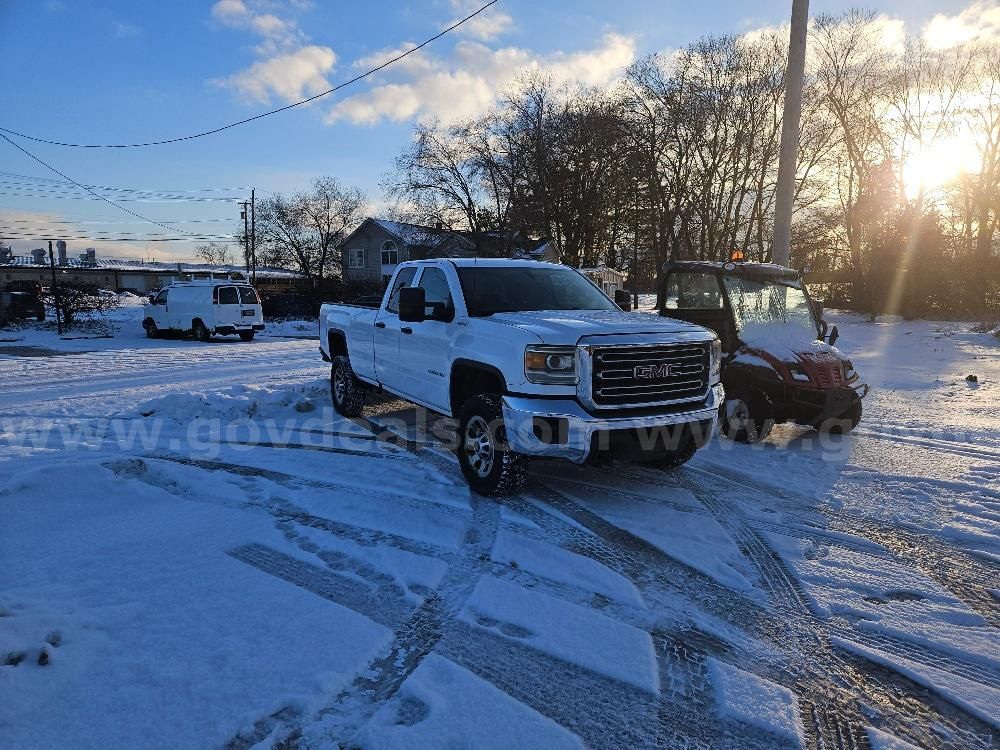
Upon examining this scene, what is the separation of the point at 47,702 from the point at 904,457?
7352 mm

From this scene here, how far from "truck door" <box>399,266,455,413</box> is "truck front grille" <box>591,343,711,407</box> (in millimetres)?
1627

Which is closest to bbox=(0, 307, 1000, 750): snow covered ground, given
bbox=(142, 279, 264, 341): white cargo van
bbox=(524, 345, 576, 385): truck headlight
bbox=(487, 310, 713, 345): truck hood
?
bbox=(524, 345, 576, 385): truck headlight

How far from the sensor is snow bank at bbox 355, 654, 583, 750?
95.0 inches

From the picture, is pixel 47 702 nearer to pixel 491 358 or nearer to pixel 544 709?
pixel 544 709

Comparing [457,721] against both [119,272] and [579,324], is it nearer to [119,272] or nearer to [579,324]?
[579,324]

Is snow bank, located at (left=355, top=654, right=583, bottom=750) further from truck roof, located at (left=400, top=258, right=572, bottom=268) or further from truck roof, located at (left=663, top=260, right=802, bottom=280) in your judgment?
truck roof, located at (left=663, top=260, right=802, bottom=280)

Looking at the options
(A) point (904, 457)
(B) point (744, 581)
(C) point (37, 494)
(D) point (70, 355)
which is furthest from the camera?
(D) point (70, 355)

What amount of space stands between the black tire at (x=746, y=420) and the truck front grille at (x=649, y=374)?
2071 millimetres

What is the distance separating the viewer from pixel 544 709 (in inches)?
104

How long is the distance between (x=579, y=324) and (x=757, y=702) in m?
2.93

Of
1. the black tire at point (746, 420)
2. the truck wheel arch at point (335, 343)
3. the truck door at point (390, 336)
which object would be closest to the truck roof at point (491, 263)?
the truck door at point (390, 336)

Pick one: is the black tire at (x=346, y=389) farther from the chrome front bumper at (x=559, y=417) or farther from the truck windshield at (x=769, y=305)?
the truck windshield at (x=769, y=305)

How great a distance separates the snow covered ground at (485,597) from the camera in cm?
257

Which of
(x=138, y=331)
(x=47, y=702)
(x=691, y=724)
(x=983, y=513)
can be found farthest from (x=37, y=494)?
(x=138, y=331)
